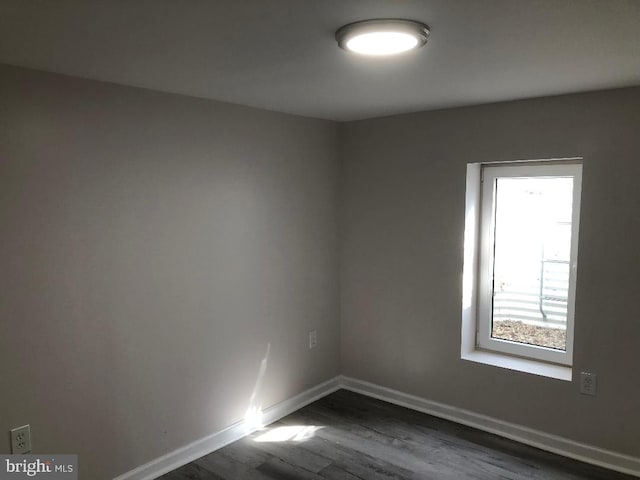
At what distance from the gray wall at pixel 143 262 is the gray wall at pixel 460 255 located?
46 centimetres

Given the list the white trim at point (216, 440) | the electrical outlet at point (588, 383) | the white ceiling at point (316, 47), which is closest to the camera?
the white ceiling at point (316, 47)

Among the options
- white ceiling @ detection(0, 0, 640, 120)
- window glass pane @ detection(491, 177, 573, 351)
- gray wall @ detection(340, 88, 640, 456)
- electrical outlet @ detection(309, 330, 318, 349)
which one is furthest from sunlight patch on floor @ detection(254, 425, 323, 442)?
white ceiling @ detection(0, 0, 640, 120)

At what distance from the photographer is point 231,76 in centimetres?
230

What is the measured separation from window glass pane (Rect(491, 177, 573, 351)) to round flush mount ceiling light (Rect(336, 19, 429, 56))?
174cm

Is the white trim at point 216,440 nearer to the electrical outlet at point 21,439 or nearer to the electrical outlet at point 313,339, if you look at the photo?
the electrical outlet at point 313,339

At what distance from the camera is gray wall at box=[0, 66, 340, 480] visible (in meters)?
2.19

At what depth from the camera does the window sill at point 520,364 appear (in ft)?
9.88

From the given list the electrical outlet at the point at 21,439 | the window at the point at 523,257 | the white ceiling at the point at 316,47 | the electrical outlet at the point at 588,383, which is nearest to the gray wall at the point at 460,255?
the electrical outlet at the point at 588,383

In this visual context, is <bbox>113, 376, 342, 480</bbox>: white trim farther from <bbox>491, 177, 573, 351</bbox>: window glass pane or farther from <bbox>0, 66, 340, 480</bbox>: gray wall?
<bbox>491, 177, 573, 351</bbox>: window glass pane

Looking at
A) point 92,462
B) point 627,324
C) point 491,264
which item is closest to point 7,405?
point 92,462

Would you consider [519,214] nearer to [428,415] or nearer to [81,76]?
[428,415]

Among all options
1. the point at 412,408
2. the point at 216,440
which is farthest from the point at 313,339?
the point at 216,440

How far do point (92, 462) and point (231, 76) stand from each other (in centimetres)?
198

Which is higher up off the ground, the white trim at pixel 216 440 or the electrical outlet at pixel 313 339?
the electrical outlet at pixel 313 339
